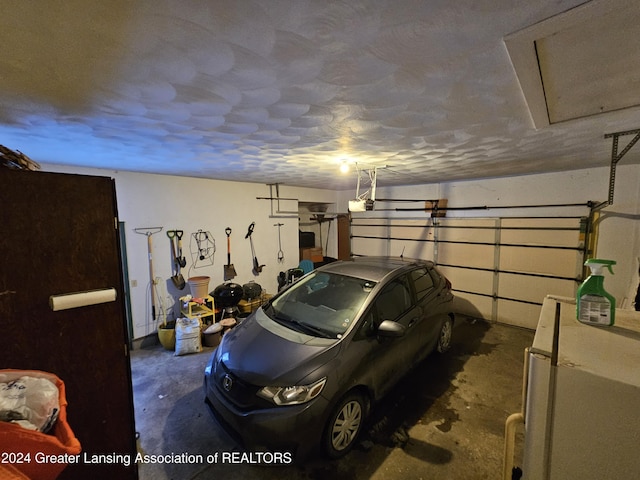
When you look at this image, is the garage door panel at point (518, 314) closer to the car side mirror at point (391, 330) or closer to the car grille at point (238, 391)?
the car side mirror at point (391, 330)

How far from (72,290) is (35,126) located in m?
1.44

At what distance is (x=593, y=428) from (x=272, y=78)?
177 centimetres

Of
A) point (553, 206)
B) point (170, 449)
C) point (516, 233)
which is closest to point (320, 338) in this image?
point (170, 449)

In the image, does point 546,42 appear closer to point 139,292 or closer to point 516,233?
point 516,233

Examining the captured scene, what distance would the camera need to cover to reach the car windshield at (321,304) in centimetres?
241

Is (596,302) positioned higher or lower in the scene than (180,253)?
higher

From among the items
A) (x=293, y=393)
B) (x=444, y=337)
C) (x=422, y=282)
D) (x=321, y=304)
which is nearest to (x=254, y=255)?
(x=321, y=304)

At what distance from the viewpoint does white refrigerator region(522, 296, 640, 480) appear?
0.69 meters

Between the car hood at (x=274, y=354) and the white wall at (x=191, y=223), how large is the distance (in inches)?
98.4

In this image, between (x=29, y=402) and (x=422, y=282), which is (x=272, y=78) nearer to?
(x=29, y=402)

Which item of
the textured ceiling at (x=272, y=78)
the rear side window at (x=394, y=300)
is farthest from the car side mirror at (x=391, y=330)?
the textured ceiling at (x=272, y=78)

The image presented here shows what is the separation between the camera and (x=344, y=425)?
6.83ft

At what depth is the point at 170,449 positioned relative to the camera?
2178 mm

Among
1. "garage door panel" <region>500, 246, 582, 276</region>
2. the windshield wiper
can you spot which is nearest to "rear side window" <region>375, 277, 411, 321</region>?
the windshield wiper
